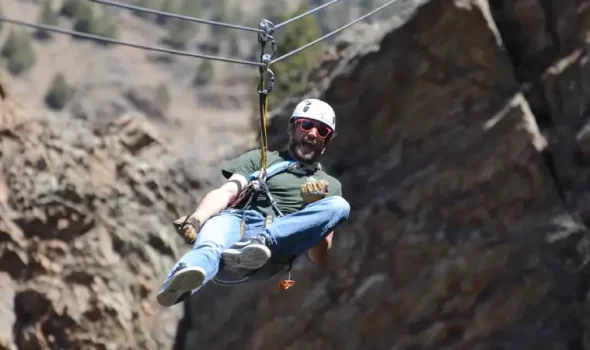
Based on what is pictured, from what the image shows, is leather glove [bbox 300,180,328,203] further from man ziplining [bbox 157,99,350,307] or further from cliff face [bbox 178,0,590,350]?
cliff face [bbox 178,0,590,350]

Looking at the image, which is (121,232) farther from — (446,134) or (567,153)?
(567,153)

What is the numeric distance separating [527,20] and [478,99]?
2.03m

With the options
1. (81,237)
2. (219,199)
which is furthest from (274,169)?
(81,237)

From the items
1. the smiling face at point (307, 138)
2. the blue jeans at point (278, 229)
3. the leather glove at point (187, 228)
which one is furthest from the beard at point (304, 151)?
the leather glove at point (187, 228)

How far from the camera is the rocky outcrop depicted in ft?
73.4

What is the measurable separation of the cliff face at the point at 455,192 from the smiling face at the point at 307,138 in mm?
12187

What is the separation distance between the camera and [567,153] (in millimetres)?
21000

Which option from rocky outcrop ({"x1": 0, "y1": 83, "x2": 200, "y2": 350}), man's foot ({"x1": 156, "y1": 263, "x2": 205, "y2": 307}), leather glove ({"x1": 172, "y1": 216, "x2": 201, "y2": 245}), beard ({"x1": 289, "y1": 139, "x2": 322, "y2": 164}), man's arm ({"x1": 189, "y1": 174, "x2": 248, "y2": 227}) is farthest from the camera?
rocky outcrop ({"x1": 0, "y1": 83, "x2": 200, "y2": 350})

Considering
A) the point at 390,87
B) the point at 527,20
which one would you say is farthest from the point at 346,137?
Answer: the point at 527,20

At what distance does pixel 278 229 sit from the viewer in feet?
28.6

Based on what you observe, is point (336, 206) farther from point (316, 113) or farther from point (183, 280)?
point (183, 280)

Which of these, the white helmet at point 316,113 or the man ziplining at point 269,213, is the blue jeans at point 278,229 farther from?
the white helmet at point 316,113

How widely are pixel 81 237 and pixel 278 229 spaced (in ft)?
49.9

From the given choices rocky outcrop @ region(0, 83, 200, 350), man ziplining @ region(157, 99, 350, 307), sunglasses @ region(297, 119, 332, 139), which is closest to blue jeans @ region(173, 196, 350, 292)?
man ziplining @ region(157, 99, 350, 307)
